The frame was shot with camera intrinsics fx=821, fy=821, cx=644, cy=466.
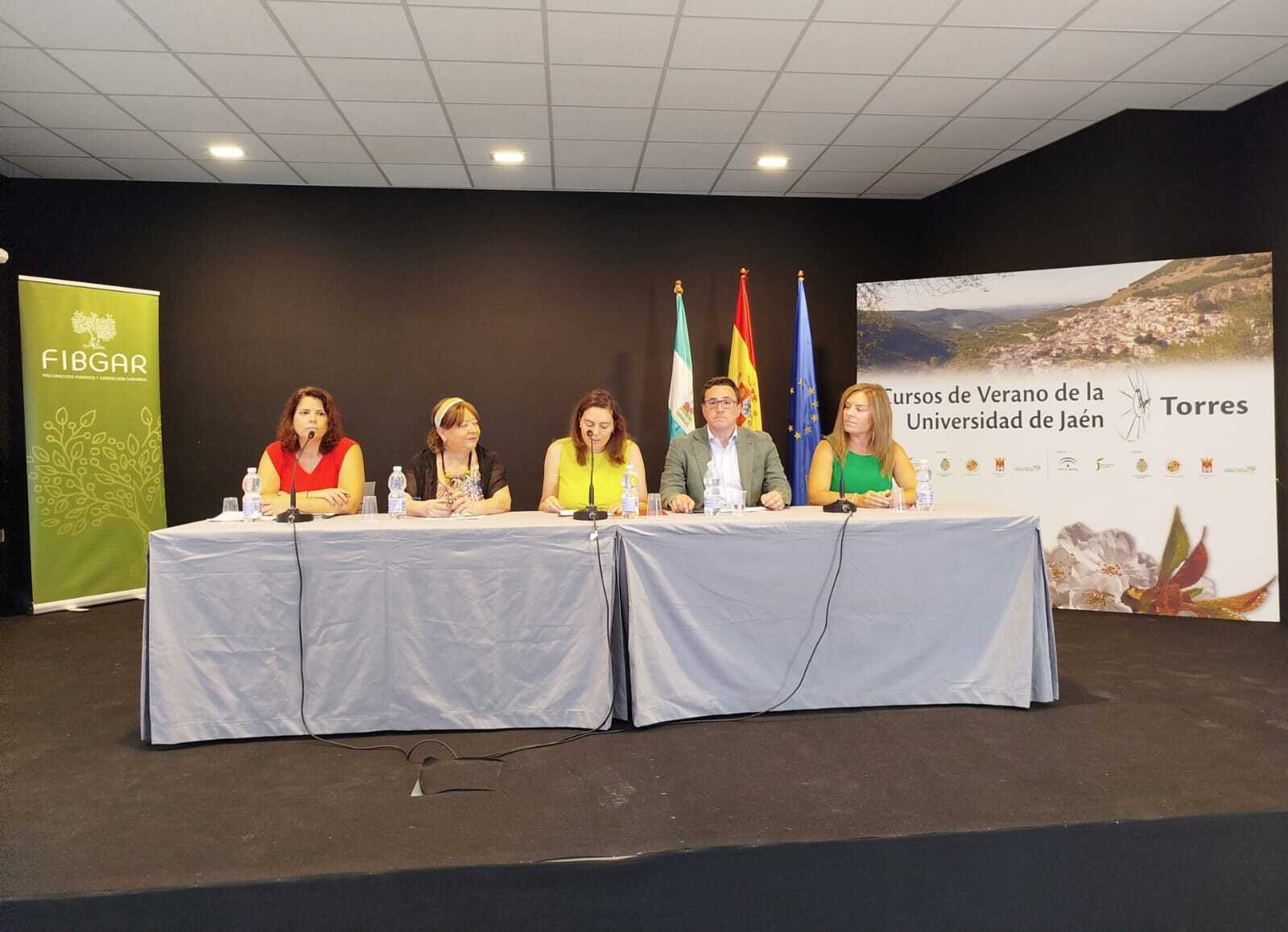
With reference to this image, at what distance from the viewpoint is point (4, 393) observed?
17.0 ft

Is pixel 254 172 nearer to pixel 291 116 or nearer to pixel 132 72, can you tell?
pixel 291 116

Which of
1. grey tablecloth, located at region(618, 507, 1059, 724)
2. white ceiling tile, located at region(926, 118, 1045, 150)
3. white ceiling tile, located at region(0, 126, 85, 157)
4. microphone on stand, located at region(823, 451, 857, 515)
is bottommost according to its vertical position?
grey tablecloth, located at region(618, 507, 1059, 724)

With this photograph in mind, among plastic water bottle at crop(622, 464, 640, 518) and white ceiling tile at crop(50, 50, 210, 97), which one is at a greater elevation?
white ceiling tile at crop(50, 50, 210, 97)

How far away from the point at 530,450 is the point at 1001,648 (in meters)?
3.69

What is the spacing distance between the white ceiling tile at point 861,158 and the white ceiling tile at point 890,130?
0.08 meters

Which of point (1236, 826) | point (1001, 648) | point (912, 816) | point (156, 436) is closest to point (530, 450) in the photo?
point (156, 436)

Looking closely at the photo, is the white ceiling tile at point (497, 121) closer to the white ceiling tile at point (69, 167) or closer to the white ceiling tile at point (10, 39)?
the white ceiling tile at point (10, 39)

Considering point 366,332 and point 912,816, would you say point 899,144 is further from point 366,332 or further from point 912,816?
point 912,816

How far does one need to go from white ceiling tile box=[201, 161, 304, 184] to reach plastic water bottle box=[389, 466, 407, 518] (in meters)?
3.25

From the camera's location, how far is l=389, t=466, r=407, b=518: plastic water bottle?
2.96 metres

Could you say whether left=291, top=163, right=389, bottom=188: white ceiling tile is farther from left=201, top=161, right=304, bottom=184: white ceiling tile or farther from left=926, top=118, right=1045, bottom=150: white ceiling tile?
left=926, top=118, right=1045, bottom=150: white ceiling tile

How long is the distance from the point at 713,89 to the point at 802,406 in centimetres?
220

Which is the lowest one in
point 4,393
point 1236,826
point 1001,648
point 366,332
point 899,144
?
point 1236,826

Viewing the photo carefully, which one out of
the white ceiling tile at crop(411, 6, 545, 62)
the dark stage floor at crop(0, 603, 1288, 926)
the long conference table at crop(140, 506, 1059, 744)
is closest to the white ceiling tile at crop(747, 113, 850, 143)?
the white ceiling tile at crop(411, 6, 545, 62)
